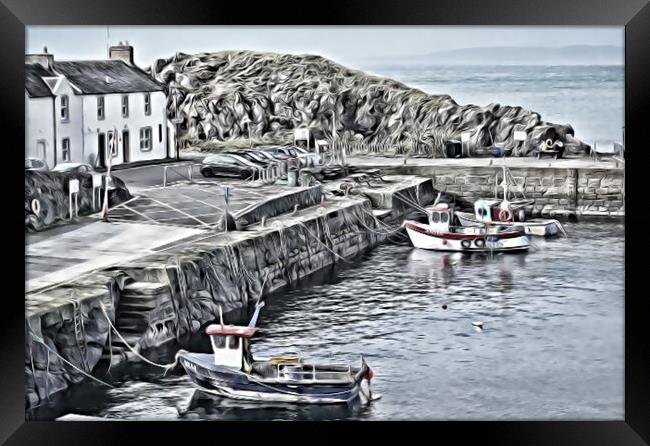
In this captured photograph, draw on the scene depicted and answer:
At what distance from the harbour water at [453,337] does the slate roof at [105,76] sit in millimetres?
2191

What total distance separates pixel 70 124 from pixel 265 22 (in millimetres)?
2077

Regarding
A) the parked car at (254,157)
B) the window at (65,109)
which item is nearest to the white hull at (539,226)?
the parked car at (254,157)

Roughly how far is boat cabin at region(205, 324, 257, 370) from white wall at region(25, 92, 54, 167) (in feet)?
6.55

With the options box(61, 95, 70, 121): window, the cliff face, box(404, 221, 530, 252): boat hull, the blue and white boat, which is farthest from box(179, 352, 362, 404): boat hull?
box(61, 95, 70, 121): window

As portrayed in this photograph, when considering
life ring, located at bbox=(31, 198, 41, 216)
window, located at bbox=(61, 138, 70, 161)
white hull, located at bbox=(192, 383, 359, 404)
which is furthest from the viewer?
window, located at bbox=(61, 138, 70, 161)

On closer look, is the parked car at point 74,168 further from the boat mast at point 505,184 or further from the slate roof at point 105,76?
the boat mast at point 505,184

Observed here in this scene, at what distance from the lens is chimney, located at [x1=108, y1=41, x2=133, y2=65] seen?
11805 millimetres

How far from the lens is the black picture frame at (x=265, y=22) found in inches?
431

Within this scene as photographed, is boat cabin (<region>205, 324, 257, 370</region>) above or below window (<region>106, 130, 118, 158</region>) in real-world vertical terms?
below

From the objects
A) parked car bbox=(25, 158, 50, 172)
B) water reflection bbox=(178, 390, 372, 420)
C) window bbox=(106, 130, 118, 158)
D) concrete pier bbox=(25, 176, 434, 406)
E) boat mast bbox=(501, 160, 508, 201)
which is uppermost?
window bbox=(106, 130, 118, 158)

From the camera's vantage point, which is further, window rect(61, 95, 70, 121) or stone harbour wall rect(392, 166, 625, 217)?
stone harbour wall rect(392, 166, 625, 217)

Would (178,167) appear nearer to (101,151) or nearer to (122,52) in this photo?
(101,151)

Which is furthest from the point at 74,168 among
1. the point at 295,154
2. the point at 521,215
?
the point at 521,215

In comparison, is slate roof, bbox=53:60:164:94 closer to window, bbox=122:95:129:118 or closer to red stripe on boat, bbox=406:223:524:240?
window, bbox=122:95:129:118
